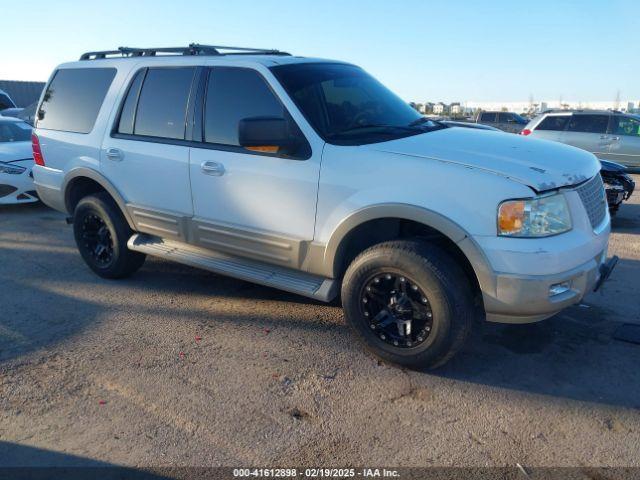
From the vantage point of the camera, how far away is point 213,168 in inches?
161

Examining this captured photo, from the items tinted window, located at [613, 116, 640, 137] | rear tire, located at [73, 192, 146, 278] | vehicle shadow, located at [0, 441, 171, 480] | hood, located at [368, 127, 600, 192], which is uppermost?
hood, located at [368, 127, 600, 192]

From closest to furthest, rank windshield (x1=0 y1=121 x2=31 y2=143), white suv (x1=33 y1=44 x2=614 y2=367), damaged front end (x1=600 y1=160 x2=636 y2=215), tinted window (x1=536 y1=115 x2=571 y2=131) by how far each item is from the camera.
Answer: white suv (x1=33 y1=44 x2=614 y2=367), damaged front end (x1=600 y1=160 x2=636 y2=215), windshield (x1=0 y1=121 x2=31 y2=143), tinted window (x1=536 y1=115 x2=571 y2=131)

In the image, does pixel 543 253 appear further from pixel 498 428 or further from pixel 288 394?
pixel 288 394

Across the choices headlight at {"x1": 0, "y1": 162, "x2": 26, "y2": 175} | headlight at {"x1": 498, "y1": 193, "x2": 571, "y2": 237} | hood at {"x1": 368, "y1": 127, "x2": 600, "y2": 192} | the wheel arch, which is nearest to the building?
→ headlight at {"x1": 0, "y1": 162, "x2": 26, "y2": 175}

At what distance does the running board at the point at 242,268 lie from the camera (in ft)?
12.5

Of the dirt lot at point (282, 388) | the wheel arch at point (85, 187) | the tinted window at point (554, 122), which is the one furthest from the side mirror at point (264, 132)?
the tinted window at point (554, 122)

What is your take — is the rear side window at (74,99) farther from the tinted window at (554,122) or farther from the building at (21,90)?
the building at (21,90)

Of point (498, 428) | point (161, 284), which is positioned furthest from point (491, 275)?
point (161, 284)

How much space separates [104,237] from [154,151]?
4.07ft

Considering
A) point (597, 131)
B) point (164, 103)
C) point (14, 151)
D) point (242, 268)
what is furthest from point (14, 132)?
point (597, 131)

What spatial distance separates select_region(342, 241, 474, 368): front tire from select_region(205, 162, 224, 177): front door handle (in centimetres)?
127

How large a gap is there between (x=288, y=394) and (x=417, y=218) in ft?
4.34

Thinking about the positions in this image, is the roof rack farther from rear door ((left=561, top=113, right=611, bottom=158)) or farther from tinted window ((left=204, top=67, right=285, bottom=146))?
rear door ((left=561, top=113, right=611, bottom=158))

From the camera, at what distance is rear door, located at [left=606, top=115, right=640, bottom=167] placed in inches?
500
